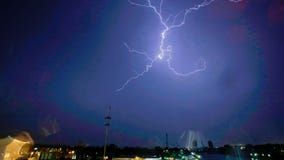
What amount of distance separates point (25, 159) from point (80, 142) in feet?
114

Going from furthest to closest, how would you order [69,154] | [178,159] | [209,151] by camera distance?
1. [209,151]
2. [69,154]
3. [178,159]

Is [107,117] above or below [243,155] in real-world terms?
above

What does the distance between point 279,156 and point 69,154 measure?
56432 mm

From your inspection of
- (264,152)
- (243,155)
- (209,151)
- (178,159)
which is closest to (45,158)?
(178,159)

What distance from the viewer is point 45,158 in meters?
35.3

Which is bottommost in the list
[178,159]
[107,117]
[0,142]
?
[178,159]

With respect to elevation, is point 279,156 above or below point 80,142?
below

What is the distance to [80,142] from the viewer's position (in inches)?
2498

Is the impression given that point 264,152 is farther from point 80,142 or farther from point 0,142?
point 0,142

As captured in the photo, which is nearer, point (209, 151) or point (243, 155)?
point (243, 155)

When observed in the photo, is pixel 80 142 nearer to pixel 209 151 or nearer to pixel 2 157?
pixel 2 157

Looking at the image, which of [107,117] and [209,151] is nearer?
[107,117]

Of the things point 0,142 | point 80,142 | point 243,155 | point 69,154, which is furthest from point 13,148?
point 243,155

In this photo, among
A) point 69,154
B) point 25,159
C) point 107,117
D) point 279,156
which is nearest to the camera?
point 107,117
